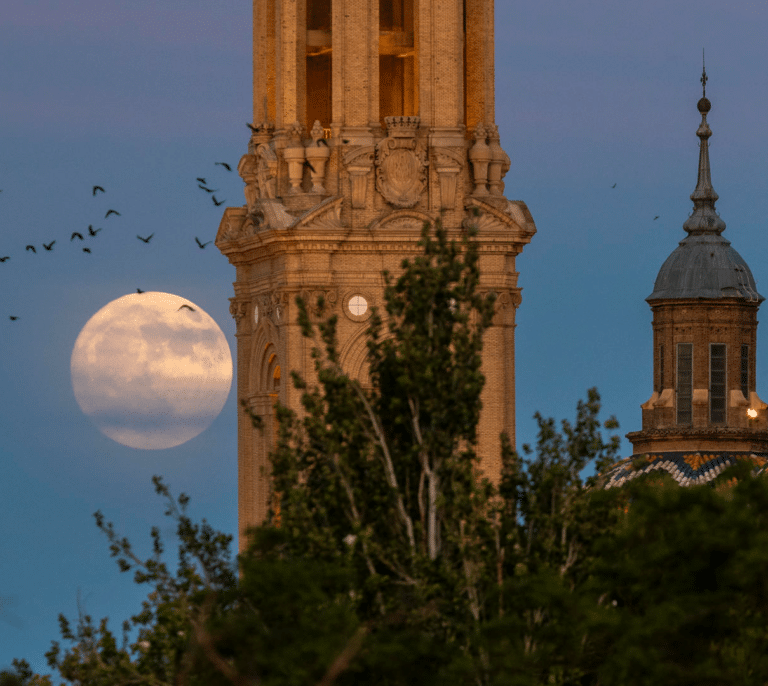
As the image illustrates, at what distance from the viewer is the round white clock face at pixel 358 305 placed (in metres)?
94.9

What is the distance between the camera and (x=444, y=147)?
9619 cm

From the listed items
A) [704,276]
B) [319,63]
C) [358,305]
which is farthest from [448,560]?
[704,276]

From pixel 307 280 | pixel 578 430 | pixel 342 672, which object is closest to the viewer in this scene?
pixel 342 672

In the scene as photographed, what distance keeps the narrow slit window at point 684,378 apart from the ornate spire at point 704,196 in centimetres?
721

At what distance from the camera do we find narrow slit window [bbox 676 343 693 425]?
160 meters

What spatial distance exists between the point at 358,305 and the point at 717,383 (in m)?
68.2

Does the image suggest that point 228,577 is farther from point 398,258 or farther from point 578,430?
point 398,258

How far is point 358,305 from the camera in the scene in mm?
95062

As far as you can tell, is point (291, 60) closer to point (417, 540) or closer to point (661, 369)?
point (417, 540)

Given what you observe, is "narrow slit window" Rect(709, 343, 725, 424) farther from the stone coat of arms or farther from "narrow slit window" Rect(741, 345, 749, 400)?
the stone coat of arms

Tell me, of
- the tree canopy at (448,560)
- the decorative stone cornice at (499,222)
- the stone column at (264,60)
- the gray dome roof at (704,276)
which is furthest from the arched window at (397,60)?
the gray dome roof at (704,276)

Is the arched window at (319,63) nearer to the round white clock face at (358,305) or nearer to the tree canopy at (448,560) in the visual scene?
the round white clock face at (358,305)

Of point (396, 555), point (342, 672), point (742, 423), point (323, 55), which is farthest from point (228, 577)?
point (742, 423)

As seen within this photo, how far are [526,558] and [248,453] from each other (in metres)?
40.1
